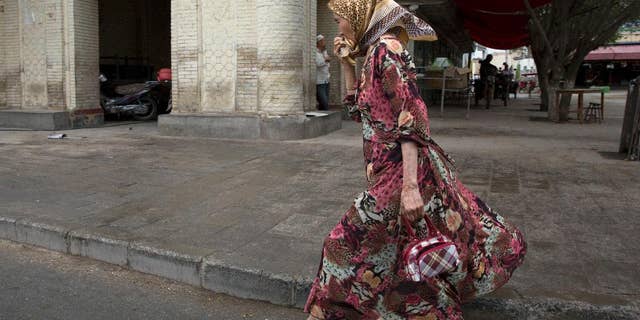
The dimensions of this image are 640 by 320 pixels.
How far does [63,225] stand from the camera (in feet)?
16.8

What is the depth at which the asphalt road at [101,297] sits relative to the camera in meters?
3.73

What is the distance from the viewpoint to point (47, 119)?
39.9 feet

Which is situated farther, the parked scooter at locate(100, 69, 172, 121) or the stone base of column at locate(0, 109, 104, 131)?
the parked scooter at locate(100, 69, 172, 121)

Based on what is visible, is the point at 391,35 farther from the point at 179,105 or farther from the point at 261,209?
the point at 179,105

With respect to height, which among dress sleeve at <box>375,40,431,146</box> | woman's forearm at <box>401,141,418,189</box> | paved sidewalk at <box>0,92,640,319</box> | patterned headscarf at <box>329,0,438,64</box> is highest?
patterned headscarf at <box>329,0,438,64</box>

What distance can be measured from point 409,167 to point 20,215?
435cm

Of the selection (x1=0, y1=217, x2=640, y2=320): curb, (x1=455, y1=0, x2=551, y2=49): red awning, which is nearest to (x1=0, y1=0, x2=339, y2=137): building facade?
(x1=0, y1=217, x2=640, y2=320): curb

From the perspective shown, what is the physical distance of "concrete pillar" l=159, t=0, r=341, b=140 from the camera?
10133 mm

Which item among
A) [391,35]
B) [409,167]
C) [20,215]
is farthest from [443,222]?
[20,215]

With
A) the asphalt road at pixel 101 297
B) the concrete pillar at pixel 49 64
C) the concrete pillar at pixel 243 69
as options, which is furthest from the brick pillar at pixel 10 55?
the asphalt road at pixel 101 297

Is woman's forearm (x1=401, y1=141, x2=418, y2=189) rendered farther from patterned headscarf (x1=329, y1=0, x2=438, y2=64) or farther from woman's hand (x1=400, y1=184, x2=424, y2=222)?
patterned headscarf (x1=329, y1=0, x2=438, y2=64)

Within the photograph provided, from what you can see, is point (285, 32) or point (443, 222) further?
point (285, 32)

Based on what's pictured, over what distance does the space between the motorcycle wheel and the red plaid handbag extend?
1337cm

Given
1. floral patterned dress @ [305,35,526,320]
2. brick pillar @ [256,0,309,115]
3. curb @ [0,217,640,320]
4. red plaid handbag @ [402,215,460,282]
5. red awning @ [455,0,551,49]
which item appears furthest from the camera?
red awning @ [455,0,551,49]
